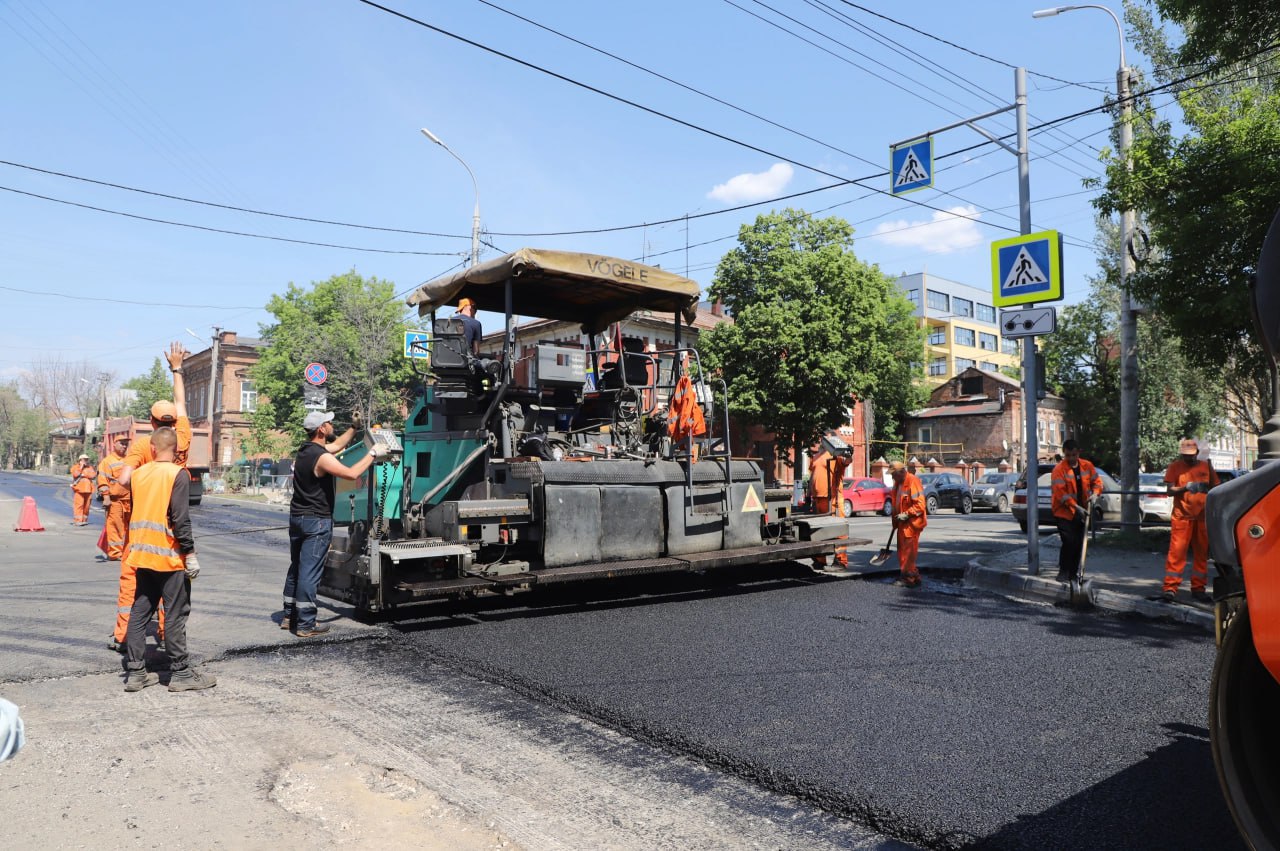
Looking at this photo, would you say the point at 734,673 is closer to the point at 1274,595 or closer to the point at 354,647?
the point at 354,647

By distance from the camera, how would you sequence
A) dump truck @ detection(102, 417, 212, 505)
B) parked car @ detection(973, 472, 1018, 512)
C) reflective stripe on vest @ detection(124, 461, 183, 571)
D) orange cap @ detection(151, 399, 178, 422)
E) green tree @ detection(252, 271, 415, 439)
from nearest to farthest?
reflective stripe on vest @ detection(124, 461, 183, 571), orange cap @ detection(151, 399, 178, 422), dump truck @ detection(102, 417, 212, 505), parked car @ detection(973, 472, 1018, 512), green tree @ detection(252, 271, 415, 439)

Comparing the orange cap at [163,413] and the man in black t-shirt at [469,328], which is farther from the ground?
the man in black t-shirt at [469,328]

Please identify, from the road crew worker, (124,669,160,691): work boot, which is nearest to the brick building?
the road crew worker

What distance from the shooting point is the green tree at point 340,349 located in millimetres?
35562

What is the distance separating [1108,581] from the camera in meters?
9.49

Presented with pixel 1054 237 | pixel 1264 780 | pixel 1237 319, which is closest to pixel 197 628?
pixel 1264 780

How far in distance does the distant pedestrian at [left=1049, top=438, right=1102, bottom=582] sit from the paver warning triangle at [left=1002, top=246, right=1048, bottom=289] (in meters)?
1.81

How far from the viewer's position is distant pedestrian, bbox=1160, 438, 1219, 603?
8.20m

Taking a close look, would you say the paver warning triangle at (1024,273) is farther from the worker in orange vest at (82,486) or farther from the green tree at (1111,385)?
the green tree at (1111,385)

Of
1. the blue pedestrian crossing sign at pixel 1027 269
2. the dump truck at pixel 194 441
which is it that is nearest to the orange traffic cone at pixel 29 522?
the dump truck at pixel 194 441

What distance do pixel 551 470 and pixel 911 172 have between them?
A: 863 centimetres

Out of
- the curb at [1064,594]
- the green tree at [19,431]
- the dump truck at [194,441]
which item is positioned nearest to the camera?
the curb at [1064,594]

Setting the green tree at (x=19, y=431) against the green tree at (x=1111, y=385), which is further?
the green tree at (x=19, y=431)

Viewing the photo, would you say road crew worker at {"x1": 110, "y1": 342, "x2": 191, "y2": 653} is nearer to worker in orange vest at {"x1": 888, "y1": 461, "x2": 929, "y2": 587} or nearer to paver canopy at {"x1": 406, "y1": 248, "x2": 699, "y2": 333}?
paver canopy at {"x1": 406, "y1": 248, "x2": 699, "y2": 333}
